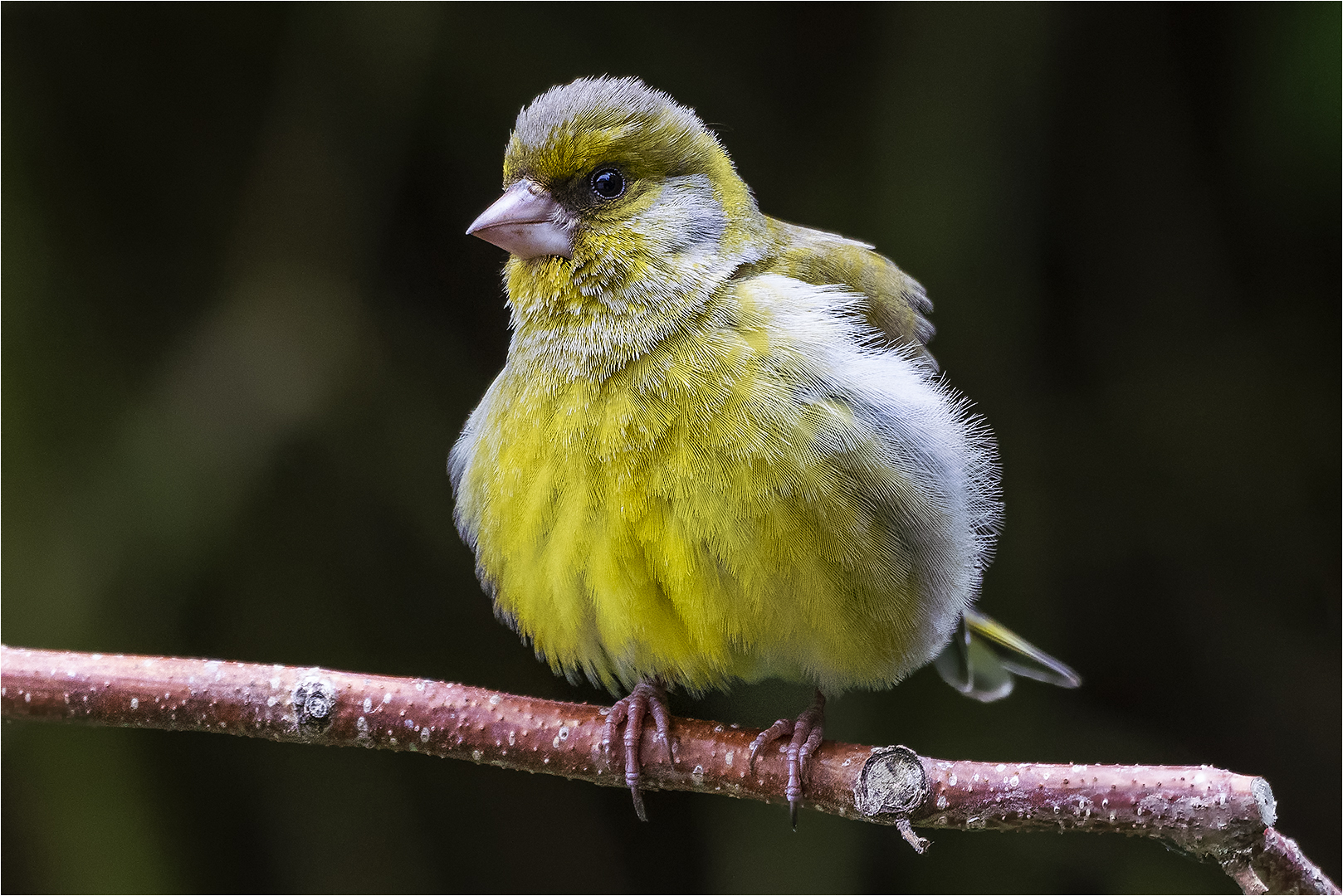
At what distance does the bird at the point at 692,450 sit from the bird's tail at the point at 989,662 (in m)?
0.35

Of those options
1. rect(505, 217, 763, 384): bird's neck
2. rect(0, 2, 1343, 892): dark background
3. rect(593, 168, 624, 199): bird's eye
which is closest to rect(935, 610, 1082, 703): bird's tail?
rect(0, 2, 1343, 892): dark background

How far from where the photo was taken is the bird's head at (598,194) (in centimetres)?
192

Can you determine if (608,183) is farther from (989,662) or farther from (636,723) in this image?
(989,662)

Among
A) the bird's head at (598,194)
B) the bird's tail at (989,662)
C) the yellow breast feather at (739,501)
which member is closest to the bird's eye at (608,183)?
the bird's head at (598,194)

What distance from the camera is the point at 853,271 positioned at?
2.13m

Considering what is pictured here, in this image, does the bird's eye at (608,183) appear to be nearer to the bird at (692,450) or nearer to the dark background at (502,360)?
the bird at (692,450)

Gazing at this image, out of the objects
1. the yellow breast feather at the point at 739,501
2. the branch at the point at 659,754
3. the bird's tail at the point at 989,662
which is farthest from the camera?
the bird's tail at the point at 989,662

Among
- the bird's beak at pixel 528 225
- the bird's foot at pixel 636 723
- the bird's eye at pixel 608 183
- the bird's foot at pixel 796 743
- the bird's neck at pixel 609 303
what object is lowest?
the bird's foot at pixel 636 723

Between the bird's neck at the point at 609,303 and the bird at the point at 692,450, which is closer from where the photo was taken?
the bird at the point at 692,450

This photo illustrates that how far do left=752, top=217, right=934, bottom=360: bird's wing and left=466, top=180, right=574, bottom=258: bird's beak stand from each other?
0.33 metres

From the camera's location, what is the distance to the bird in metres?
1.76

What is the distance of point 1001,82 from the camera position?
2797mm

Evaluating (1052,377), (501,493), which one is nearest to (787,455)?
(501,493)

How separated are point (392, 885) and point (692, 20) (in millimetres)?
2194
